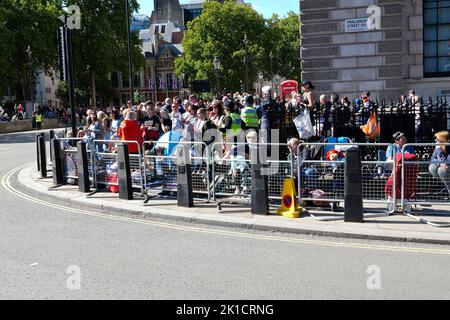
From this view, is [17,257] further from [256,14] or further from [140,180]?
[256,14]

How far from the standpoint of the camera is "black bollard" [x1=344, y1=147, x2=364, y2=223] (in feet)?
28.6

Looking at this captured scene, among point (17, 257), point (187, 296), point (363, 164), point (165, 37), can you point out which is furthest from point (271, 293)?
point (165, 37)

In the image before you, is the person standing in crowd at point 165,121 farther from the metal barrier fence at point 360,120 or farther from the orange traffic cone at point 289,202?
the orange traffic cone at point 289,202

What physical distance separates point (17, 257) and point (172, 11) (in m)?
125

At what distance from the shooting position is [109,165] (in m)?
12.3

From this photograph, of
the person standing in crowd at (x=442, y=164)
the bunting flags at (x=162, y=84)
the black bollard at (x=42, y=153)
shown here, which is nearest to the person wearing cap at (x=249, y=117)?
the person standing in crowd at (x=442, y=164)

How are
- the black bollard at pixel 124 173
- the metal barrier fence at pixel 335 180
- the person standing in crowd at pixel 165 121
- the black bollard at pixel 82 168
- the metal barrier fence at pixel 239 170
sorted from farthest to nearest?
the person standing in crowd at pixel 165 121 → the black bollard at pixel 82 168 → the black bollard at pixel 124 173 → the metal barrier fence at pixel 239 170 → the metal barrier fence at pixel 335 180

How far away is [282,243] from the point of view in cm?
783

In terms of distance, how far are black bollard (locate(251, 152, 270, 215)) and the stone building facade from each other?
1085cm

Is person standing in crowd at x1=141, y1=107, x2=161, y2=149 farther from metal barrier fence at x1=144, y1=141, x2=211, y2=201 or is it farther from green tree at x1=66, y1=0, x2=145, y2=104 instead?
green tree at x1=66, y1=0, x2=145, y2=104

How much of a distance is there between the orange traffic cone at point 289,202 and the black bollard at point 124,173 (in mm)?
3480

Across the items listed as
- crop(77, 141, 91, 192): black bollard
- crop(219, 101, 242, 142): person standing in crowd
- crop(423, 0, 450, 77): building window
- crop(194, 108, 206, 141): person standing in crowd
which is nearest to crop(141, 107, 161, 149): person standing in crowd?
crop(194, 108, 206, 141): person standing in crowd

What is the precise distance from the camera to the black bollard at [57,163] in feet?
44.4

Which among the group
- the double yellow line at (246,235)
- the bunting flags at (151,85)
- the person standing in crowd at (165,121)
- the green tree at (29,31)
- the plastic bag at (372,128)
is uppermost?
the green tree at (29,31)
